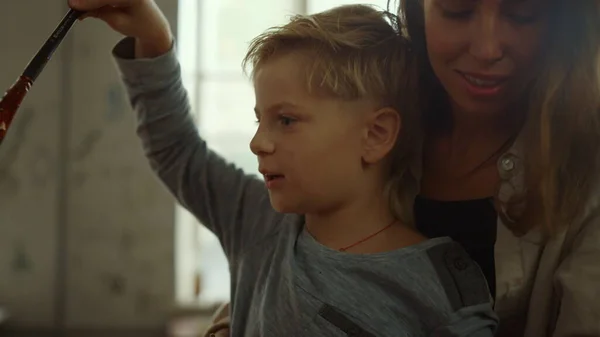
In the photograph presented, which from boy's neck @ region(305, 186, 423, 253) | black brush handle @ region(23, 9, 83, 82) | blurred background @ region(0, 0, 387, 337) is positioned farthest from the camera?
blurred background @ region(0, 0, 387, 337)

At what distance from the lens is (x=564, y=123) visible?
803mm

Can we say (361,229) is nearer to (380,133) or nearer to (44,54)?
(380,133)

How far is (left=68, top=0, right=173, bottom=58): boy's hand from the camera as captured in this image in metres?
0.86

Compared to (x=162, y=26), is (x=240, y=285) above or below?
below

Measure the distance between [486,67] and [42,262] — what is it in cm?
201

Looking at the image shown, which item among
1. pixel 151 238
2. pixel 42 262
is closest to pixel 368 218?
pixel 151 238

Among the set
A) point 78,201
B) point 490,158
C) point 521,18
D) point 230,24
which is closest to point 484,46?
point 521,18

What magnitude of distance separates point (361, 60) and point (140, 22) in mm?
286

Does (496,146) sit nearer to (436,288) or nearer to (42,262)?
(436,288)

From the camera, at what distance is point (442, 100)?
933mm

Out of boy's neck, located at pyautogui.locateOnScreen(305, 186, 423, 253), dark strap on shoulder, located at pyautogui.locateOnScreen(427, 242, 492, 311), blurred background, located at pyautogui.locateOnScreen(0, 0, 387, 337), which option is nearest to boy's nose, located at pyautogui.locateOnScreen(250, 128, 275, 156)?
boy's neck, located at pyautogui.locateOnScreen(305, 186, 423, 253)

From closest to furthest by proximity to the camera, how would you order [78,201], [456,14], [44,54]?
[44,54]
[456,14]
[78,201]

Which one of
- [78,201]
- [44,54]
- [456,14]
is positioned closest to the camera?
[44,54]

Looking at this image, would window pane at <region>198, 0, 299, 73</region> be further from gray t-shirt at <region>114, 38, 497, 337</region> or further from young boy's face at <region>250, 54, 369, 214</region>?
young boy's face at <region>250, 54, 369, 214</region>
